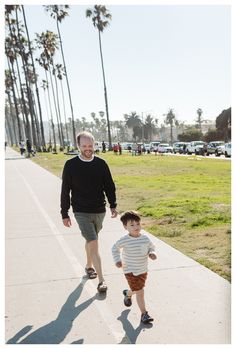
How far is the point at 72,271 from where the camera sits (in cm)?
596

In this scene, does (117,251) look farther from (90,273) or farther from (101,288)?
(90,273)

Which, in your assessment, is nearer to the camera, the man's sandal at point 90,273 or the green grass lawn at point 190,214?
the man's sandal at point 90,273

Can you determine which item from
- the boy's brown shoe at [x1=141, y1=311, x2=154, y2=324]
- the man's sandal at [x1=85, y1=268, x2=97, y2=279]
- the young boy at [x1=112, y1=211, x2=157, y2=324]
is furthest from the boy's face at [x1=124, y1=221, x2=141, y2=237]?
the man's sandal at [x1=85, y1=268, x2=97, y2=279]

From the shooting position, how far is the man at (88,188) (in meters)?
5.05

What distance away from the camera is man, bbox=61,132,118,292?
16.6 ft

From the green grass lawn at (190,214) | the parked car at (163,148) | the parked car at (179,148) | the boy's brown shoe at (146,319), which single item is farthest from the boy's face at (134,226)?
the parked car at (179,148)

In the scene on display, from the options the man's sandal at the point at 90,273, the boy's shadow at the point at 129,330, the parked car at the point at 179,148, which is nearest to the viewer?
the boy's shadow at the point at 129,330

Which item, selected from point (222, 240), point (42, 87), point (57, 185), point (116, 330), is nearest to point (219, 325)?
point (116, 330)

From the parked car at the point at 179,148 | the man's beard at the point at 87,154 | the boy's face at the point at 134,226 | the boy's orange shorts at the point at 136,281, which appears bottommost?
the parked car at the point at 179,148

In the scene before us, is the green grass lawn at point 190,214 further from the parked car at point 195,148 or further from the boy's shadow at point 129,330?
the parked car at point 195,148

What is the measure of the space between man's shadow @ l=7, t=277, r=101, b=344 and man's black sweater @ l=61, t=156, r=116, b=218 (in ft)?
3.58

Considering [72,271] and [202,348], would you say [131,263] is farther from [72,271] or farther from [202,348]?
[72,271]

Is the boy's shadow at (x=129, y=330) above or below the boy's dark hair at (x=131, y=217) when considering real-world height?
below

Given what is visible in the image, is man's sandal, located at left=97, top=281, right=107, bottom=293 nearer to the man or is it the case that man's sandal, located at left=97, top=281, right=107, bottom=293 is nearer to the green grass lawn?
the man
